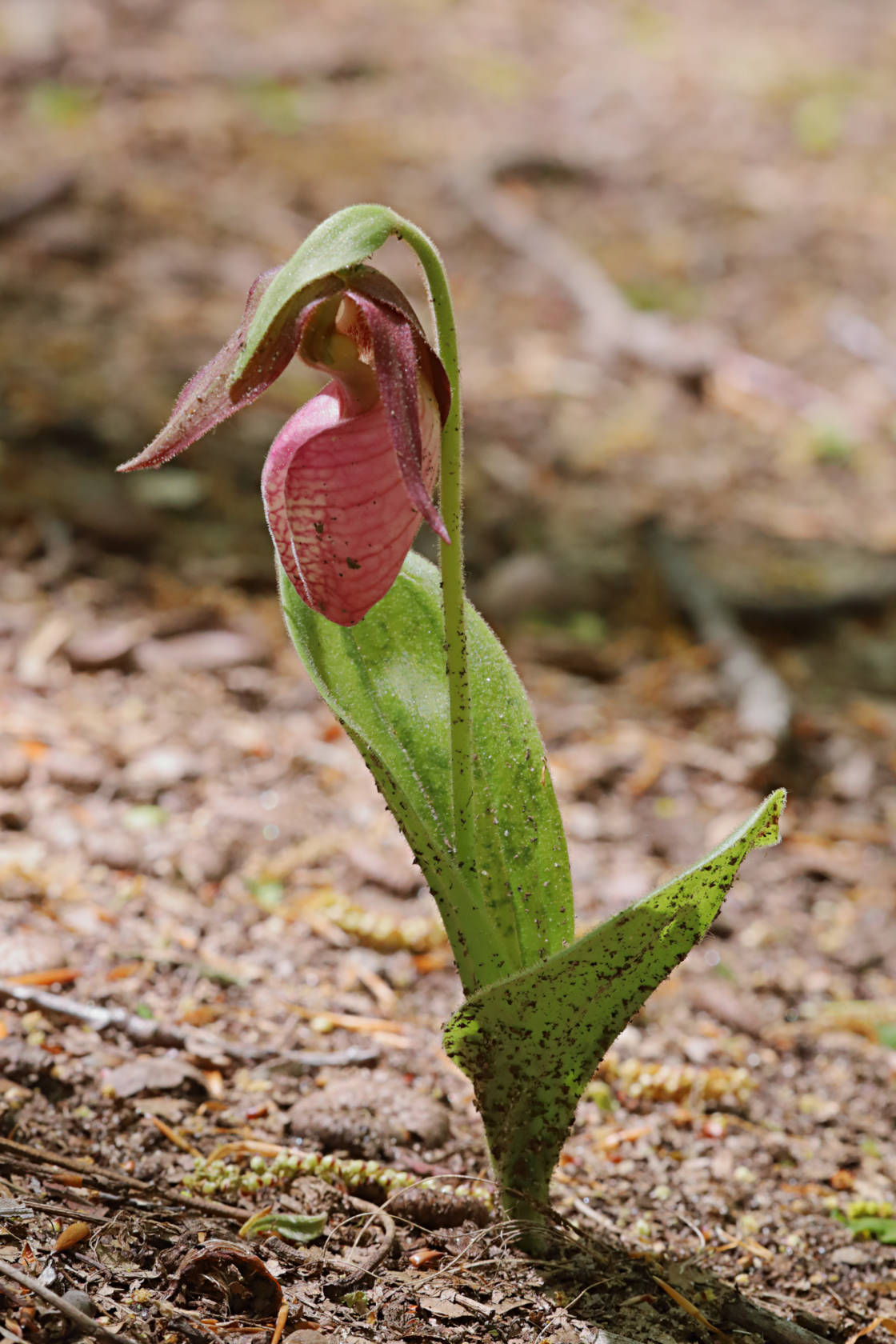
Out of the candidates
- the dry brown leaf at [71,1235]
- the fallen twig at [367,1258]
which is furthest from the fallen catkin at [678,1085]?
the dry brown leaf at [71,1235]

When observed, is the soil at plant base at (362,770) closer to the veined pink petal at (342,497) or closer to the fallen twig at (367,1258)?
the fallen twig at (367,1258)

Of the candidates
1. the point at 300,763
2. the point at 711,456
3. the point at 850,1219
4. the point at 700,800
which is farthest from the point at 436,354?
the point at 711,456

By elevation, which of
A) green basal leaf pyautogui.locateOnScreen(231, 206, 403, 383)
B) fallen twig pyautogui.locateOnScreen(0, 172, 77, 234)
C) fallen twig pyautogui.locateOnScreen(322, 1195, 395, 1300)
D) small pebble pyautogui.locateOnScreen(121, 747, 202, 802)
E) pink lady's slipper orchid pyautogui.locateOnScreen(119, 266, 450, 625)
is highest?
green basal leaf pyautogui.locateOnScreen(231, 206, 403, 383)

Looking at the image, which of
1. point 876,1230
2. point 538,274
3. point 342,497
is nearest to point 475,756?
point 342,497

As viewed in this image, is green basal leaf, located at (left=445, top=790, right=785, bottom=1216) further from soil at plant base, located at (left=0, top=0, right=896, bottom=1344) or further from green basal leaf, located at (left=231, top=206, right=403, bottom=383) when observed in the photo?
green basal leaf, located at (left=231, top=206, right=403, bottom=383)

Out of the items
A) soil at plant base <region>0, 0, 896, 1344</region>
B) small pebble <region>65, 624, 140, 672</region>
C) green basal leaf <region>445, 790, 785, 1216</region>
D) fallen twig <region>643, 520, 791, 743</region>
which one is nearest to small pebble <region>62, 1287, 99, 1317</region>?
soil at plant base <region>0, 0, 896, 1344</region>

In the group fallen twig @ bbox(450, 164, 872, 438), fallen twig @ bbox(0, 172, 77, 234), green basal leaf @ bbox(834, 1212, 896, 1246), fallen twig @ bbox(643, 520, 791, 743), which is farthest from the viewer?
fallen twig @ bbox(450, 164, 872, 438)

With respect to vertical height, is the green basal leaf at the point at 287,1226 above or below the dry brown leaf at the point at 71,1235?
below

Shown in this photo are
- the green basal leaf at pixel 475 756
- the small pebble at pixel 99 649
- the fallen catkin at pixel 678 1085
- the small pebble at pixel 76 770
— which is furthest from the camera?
→ the small pebble at pixel 99 649
